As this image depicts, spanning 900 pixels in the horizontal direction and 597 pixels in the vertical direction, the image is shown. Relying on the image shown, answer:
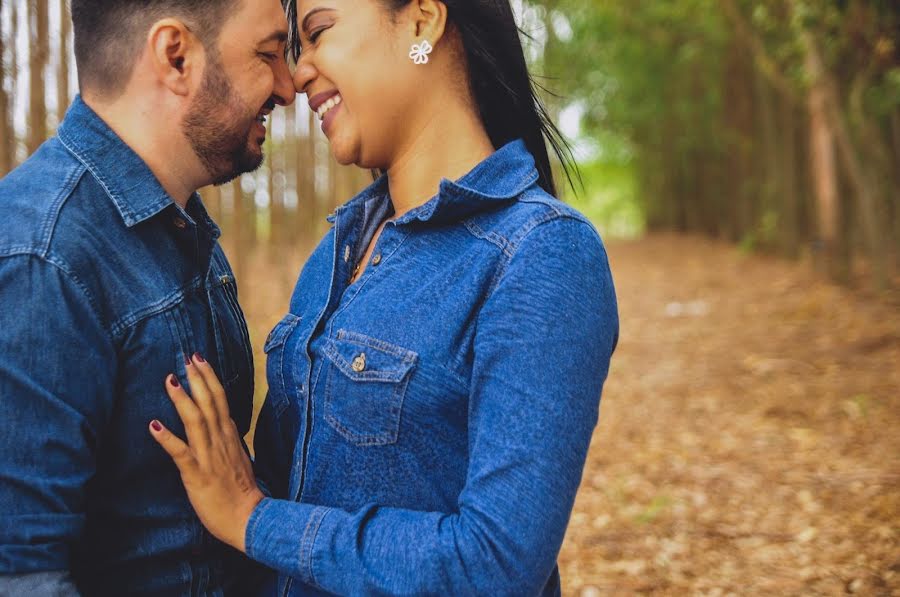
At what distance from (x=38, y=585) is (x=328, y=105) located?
3.30 feet

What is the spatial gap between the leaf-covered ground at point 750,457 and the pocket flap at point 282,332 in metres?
2.62

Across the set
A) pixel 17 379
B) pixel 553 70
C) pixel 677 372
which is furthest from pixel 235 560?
pixel 553 70

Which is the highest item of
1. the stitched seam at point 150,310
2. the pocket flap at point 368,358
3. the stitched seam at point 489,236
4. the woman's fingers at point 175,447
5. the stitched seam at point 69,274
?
the stitched seam at point 489,236

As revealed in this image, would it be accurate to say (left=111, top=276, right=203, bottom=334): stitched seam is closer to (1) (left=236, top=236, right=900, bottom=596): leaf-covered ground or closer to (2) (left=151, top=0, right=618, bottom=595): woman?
(2) (left=151, top=0, right=618, bottom=595): woman

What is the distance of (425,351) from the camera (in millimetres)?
1475

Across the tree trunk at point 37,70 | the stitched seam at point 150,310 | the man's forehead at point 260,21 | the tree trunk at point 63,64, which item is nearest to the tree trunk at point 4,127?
the tree trunk at point 37,70

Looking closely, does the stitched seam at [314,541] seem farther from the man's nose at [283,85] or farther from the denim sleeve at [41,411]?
the man's nose at [283,85]

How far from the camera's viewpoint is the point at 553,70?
55.1ft

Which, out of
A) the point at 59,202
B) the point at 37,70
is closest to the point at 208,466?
the point at 59,202

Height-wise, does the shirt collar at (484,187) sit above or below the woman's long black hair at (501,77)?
below

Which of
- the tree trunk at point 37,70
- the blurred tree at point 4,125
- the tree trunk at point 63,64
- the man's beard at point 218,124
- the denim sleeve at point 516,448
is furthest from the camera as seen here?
the tree trunk at point 63,64

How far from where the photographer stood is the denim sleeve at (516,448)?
1327 mm

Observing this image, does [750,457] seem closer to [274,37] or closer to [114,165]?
[274,37]

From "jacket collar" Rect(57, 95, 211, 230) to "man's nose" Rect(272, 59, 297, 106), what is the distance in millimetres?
350
